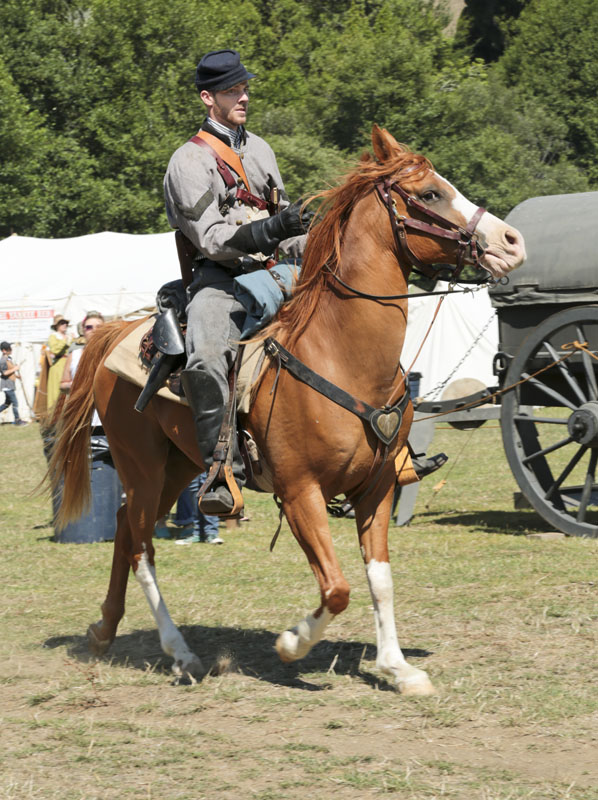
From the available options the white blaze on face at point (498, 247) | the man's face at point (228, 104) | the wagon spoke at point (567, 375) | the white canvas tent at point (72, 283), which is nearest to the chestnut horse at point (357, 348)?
the white blaze on face at point (498, 247)

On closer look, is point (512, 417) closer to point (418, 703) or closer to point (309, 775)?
point (418, 703)

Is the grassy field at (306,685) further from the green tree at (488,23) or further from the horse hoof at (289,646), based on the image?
the green tree at (488,23)

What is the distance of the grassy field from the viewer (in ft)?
13.2

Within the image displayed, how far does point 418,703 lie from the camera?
4832 millimetres

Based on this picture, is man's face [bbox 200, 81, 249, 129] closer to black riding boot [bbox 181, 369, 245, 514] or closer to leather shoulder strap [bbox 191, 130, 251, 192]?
leather shoulder strap [bbox 191, 130, 251, 192]

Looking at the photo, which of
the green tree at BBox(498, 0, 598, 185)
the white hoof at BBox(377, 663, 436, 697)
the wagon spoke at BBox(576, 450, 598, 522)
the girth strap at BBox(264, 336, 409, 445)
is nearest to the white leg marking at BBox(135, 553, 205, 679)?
the white hoof at BBox(377, 663, 436, 697)

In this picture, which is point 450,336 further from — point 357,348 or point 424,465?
point 357,348

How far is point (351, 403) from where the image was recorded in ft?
16.2

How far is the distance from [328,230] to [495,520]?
226 inches

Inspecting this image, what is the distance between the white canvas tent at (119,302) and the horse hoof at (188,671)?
17.9 m

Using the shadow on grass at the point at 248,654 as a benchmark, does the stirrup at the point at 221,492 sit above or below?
above

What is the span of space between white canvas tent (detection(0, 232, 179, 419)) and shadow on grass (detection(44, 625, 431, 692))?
1673 centimetres

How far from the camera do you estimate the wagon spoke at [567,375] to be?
8.66 metres

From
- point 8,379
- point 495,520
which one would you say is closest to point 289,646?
point 495,520
